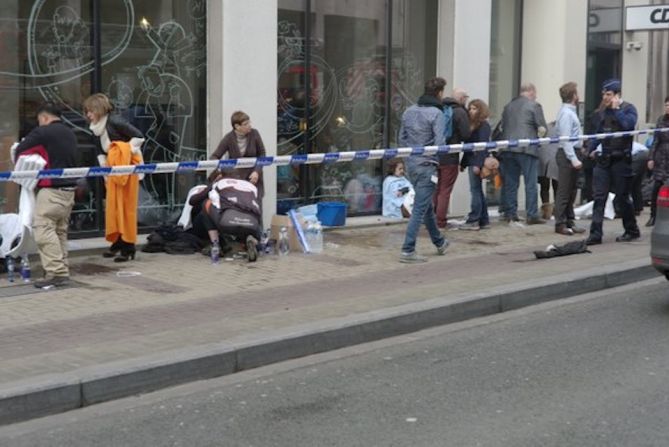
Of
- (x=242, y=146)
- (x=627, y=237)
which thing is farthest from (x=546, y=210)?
(x=242, y=146)

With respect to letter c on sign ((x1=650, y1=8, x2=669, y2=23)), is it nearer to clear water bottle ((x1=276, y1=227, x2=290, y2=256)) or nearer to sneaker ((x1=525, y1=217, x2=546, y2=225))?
sneaker ((x1=525, y1=217, x2=546, y2=225))

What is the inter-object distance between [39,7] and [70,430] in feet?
20.9

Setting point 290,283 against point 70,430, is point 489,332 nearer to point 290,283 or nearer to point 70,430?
point 290,283

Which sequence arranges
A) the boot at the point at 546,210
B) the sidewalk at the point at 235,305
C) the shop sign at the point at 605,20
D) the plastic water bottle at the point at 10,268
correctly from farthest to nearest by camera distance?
the shop sign at the point at 605,20 → the boot at the point at 546,210 → the plastic water bottle at the point at 10,268 → the sidewalk at the point at 235,305

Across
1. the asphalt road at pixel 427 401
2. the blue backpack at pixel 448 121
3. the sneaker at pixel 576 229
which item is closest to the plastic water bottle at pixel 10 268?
the asphalt road at pixel 427 401

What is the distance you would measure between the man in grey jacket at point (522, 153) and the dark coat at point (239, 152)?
4.20 meters

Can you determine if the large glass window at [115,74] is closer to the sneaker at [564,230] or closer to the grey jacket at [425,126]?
the grey jacket at [425,126]

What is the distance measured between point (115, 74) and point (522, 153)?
5.90 metres

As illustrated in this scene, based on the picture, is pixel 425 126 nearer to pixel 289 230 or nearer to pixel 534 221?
pixel 289 230

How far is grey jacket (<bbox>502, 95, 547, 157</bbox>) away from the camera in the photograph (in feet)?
44.1

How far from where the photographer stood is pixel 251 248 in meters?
10.4

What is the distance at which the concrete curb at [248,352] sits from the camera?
582 cm

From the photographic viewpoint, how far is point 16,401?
18.6ft

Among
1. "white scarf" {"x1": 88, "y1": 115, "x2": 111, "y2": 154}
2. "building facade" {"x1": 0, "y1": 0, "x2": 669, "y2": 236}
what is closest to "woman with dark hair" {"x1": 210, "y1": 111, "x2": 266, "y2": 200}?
"building facade" {"x1": 0, "y1": 0, "x2": 669, "y2": 236}
